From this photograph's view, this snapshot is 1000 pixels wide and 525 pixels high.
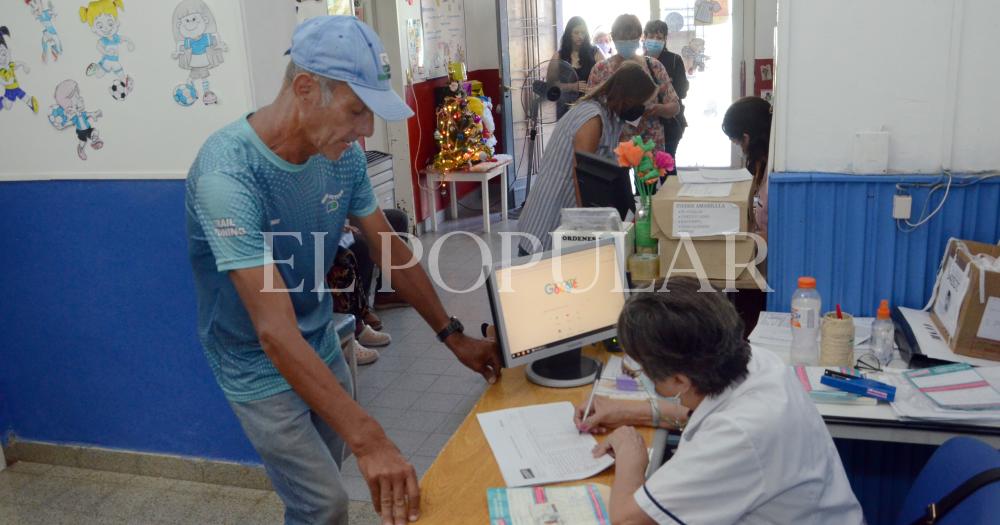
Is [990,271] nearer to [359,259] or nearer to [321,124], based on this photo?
[321,124]

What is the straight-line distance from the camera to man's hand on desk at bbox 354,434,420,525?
1.66m

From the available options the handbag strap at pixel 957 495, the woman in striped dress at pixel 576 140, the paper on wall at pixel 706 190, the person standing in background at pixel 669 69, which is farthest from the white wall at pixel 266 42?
the person standing in background at pixel 669 69

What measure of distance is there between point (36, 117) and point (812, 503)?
9.62ft

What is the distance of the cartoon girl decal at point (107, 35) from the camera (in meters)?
2.93

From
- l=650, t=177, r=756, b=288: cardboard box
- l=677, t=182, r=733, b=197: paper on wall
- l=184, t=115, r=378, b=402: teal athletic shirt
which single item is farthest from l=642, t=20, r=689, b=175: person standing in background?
l=184, t=115, r=378, b=402: teal athletic shirt

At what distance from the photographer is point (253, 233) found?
176 cm

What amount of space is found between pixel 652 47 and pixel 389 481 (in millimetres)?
5150

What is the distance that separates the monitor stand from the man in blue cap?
565mm

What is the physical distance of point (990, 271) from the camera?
223cm

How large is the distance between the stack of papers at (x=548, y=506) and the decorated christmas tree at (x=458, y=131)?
5.54 meters

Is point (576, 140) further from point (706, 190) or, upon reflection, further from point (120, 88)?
point (120, 88)

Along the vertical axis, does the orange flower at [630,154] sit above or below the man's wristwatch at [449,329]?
above

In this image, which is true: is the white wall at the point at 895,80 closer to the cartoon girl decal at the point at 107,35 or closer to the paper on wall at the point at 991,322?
the paper on wall at the point at 991,322

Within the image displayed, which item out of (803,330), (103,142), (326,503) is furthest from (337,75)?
(103,142)
